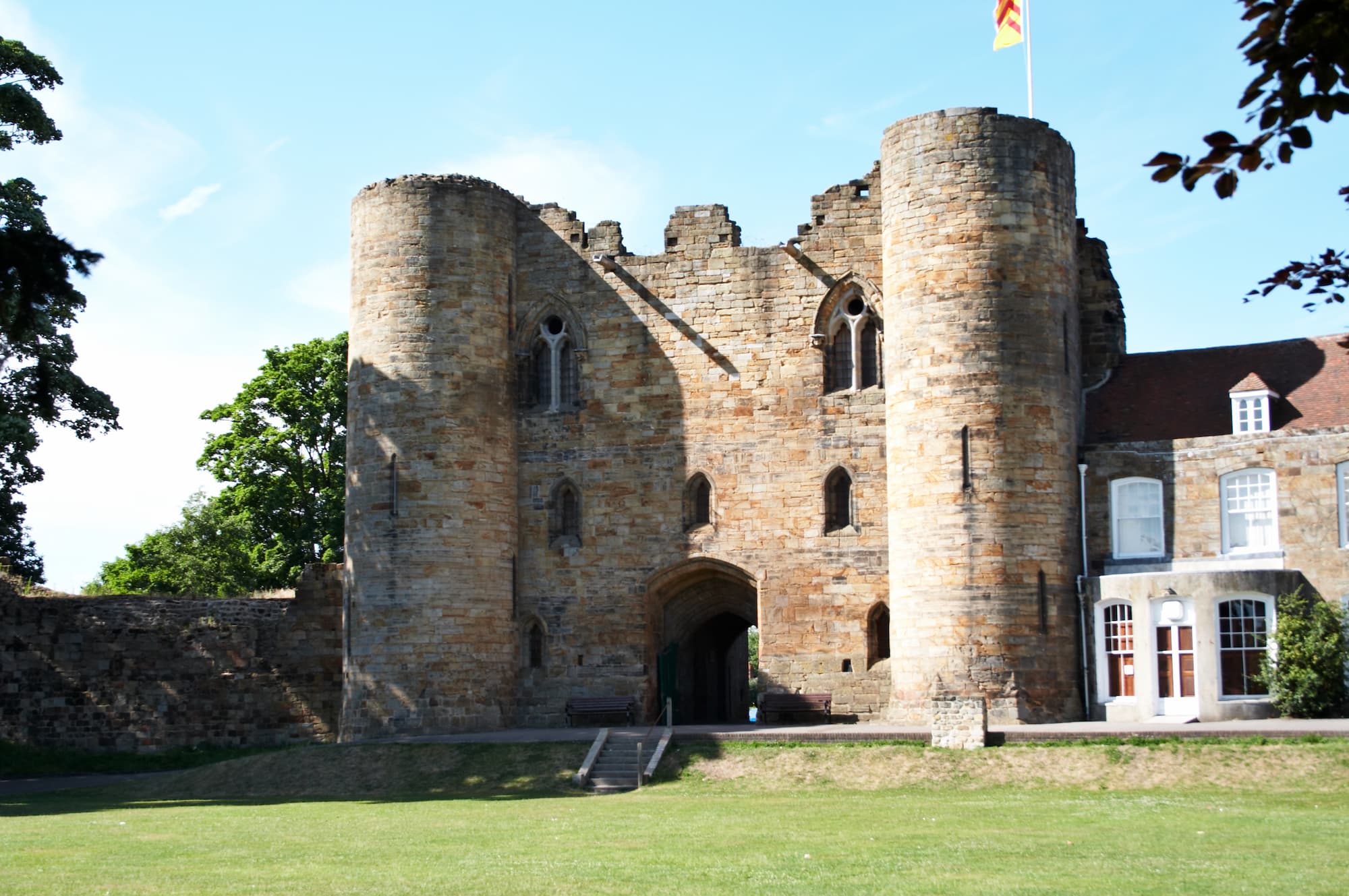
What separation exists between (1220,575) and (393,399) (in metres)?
15.1

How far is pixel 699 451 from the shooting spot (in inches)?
1215

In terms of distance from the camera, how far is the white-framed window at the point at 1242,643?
2628 centimetres

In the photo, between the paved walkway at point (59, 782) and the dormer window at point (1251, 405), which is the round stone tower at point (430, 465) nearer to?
the paved walkway at point (59, 782)

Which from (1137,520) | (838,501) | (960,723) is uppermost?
(838,501)

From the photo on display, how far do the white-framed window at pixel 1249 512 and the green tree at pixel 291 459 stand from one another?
22.8 meters

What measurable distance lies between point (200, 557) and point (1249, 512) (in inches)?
1140

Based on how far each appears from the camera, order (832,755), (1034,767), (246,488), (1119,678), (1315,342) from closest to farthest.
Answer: (1034,767) < (832,755) < (1119,678) < (1315,342) < (246,488)

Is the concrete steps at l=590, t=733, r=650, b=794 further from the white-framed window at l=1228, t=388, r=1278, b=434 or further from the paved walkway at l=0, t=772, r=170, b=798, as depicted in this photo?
the white-framed window at l=1228, t=388, r=1278, b=434

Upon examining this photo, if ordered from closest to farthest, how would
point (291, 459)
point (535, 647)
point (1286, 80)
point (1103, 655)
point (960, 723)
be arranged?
point (1286, 80)
point (960, 723)
point (1103, 655)
point (535, 647)
point (291, 459)

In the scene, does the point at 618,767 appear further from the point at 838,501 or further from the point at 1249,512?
the point at 1249,512

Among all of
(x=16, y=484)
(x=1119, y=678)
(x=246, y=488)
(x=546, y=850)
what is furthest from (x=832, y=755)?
(x=246, y=488)

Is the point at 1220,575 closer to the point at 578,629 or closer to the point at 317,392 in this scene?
the point at 578,629

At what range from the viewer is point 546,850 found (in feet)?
53.8

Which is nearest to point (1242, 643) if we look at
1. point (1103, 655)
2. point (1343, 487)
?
point (1103, 655)
